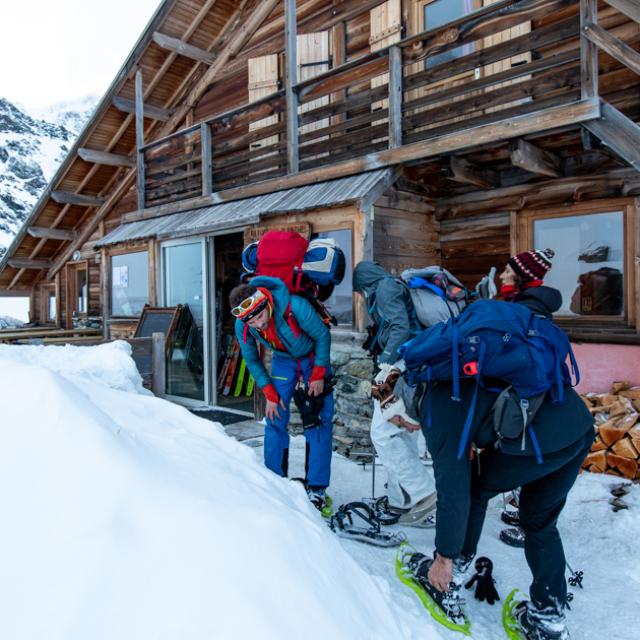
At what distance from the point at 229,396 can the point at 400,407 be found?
621 cm

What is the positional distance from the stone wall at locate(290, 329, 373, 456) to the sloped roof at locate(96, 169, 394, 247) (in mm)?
1580

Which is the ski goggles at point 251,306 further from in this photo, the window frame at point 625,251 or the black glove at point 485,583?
the window frame at point 625,251

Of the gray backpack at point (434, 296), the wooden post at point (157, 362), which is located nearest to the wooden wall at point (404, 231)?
the gray backpack at point (434, 296)

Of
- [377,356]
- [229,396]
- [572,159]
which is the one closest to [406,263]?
[572,159]

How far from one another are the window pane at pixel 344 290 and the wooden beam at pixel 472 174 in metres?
1.33

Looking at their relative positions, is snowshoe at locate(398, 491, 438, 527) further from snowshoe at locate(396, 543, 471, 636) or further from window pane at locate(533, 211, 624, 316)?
window pane at locate(533, 211, 624, 316)

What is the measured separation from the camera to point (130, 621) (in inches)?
47.0

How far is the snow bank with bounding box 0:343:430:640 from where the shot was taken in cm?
121

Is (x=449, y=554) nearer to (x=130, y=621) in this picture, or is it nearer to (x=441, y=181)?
(x=130, y=621)

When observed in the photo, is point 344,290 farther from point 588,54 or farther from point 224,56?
point 224,56

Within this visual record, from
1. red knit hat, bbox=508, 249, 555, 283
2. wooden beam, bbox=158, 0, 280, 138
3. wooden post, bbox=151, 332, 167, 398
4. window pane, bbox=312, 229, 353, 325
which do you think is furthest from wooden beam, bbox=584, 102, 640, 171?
wooden beam, bbox=158, 0, 280, 138

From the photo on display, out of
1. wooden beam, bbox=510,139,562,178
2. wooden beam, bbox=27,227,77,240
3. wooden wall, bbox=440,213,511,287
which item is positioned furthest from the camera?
wooden beam, bbox=27,227,77,240

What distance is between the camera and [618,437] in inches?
187

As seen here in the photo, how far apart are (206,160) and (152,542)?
7553mm
